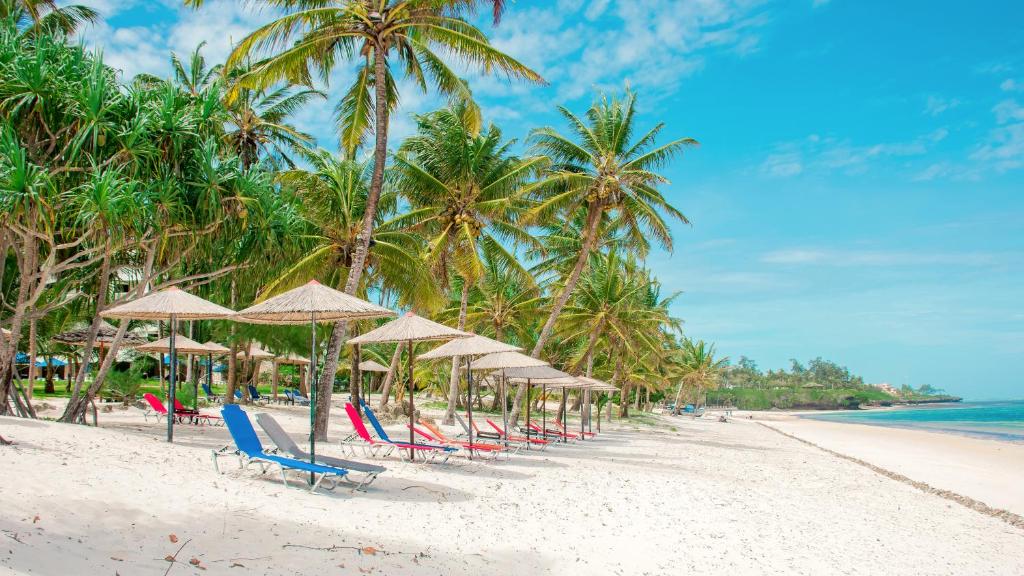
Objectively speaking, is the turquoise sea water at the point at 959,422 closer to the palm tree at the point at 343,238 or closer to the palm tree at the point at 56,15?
the palm tree at the point at 343,238

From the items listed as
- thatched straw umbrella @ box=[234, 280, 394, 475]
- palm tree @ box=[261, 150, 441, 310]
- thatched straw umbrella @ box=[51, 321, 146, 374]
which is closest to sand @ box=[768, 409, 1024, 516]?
thatched straw umbrella @ box=[234, 280, 394, 475]

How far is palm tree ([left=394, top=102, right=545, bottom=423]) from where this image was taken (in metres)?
19.3

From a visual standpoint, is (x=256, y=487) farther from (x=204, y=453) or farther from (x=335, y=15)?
(x=335, y=15)

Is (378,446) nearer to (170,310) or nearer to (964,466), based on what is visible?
(170,310)

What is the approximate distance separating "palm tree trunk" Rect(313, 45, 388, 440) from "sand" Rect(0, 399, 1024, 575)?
2702mm

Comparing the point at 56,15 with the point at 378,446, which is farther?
the point at 56,15

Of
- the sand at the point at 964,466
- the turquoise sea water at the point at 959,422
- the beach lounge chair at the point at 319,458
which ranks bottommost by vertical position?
the turquoise sea water at the point at 959,422

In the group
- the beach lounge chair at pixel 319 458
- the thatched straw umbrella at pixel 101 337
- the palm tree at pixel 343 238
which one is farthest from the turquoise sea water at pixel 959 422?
the thatched straw umbrella at pixel 101 337

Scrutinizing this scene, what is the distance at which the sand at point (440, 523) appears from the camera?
4883 mm

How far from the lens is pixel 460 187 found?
19828mm

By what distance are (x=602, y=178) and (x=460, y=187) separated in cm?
450

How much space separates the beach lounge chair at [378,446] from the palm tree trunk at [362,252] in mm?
945

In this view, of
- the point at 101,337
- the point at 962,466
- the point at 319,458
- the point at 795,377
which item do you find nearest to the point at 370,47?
the point at 319,458

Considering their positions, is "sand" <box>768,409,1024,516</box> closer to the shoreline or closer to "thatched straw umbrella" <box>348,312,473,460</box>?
the shoreline
